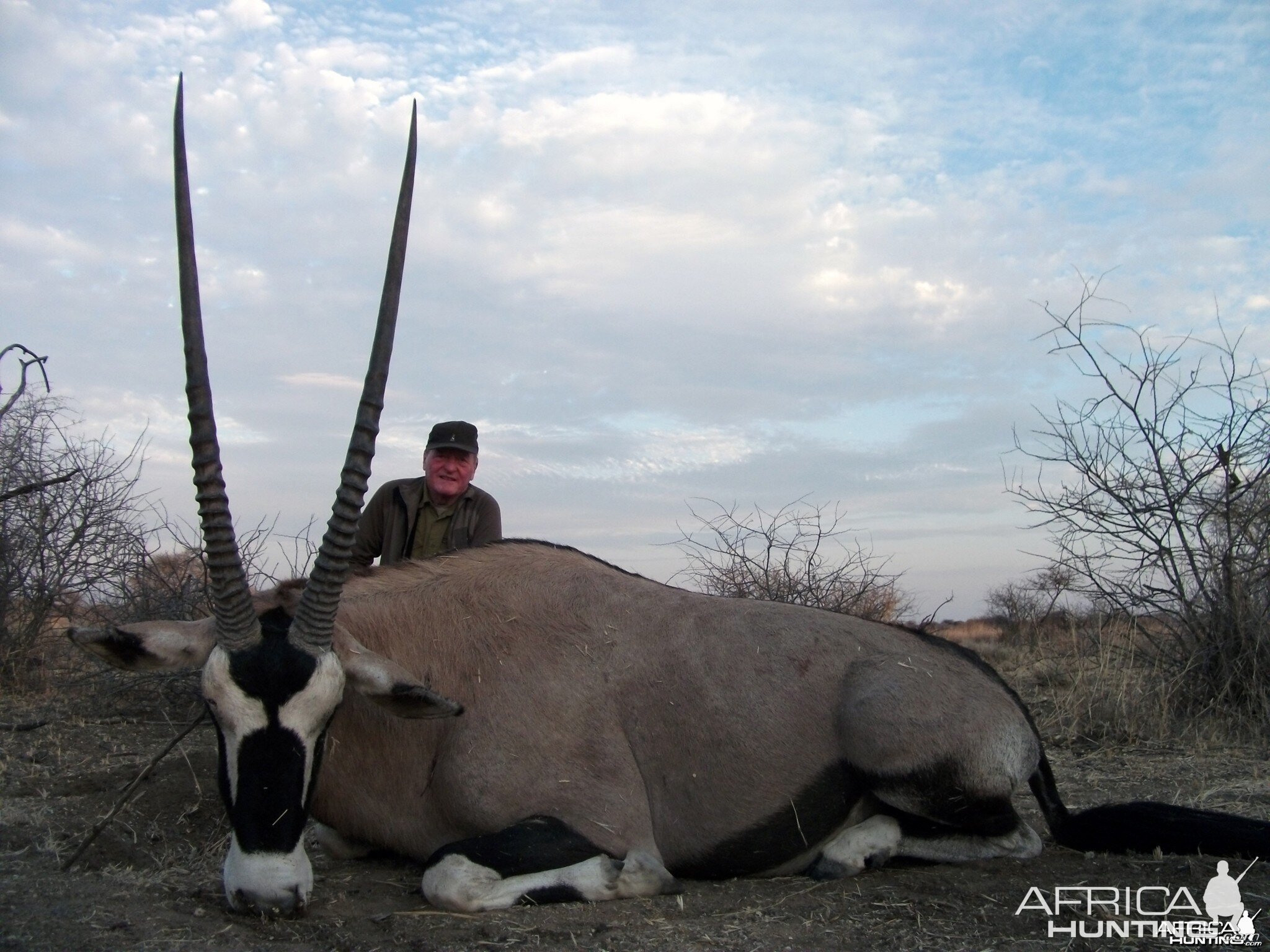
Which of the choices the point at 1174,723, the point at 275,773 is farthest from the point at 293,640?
the point at 1174,723

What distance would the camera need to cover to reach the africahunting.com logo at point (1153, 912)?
395 cm

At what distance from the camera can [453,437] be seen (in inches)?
299

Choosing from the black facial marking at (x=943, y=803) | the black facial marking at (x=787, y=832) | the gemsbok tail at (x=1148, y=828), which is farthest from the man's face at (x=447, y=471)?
the gemsbok tail at (x=1148, y=828)

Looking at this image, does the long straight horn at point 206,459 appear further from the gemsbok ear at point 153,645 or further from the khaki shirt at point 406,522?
the khaki shirt at point 406,522

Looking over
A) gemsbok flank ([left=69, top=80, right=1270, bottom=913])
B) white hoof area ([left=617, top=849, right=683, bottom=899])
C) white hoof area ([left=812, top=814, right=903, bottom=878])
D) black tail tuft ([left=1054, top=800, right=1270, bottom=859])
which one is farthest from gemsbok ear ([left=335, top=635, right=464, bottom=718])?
black tail tuft ([left=1054, top=800, right=1270, bottom=859])

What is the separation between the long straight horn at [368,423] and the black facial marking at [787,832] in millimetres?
1993

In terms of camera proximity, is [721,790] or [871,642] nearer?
[721,790]

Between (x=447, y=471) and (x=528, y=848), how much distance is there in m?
3.67

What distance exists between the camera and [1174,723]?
885 cm

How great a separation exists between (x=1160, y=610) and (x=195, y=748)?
7.98m

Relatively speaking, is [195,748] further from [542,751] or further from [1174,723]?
[1174,723]

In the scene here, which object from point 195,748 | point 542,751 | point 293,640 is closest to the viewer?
point 293,640

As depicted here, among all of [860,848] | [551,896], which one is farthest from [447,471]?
[860,848]

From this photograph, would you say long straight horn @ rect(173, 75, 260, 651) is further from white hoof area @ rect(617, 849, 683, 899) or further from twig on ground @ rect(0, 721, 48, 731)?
twig on ground @ rect(0, 721, 48, 731)
